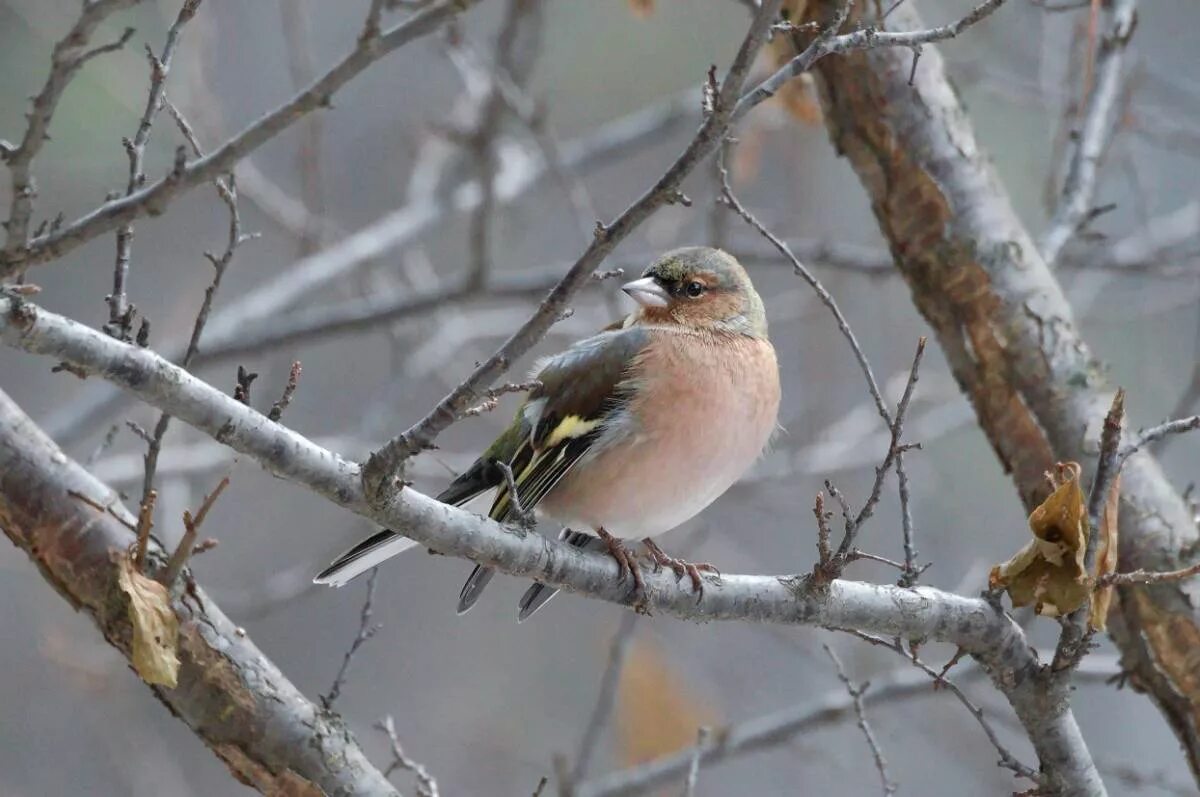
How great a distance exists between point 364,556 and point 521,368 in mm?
2571

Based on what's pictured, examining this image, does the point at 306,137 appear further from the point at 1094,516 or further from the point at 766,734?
the point at 1094,516

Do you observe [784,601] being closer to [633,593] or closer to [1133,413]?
[633,593]

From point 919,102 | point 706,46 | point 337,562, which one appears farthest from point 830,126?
point 706,46

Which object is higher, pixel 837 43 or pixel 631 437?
pixel 631 437

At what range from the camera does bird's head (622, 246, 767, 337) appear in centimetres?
440

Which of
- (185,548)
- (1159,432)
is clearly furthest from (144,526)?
(1159,432)

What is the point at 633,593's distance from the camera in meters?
3.39

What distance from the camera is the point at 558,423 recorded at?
402 centimetres

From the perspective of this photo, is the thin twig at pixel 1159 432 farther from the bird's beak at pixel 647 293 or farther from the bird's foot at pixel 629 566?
the bird's beak at pixel 647 293

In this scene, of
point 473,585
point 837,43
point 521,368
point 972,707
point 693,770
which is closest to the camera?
point 837,43

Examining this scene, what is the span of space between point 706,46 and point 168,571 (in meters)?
7.80

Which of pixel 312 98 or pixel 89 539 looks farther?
pixel 89 539

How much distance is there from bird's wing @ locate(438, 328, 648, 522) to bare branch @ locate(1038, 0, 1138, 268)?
1.60 meters

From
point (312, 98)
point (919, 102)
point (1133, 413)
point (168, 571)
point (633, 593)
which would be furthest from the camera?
point (1133, 413)
